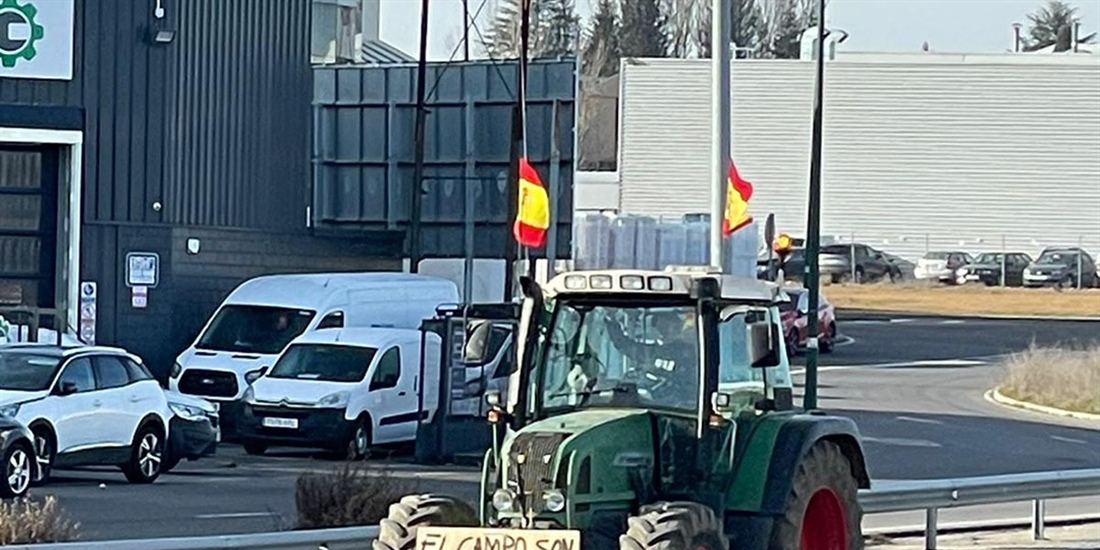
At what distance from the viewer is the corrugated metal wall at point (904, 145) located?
76.0 m

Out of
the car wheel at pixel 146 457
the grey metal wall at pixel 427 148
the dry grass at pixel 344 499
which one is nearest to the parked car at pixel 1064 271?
the grey metal wall at pixel 427 148

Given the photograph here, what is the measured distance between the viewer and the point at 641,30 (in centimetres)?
10588

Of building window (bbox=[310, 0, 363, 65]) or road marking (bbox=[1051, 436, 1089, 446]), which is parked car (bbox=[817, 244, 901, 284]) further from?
road marking (bbox=[1051, 436, 1089, 446])

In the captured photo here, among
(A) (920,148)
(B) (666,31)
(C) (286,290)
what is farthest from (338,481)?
(B) (666,31)

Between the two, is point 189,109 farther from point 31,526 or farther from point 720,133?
Answer: point 31,526

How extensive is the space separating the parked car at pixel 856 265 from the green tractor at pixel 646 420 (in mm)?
59817

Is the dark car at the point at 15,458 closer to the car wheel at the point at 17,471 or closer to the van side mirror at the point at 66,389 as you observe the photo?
the car wheel at the point at 17,471

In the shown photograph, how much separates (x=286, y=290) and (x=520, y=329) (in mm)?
19889

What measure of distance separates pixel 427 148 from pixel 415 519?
2623 cm

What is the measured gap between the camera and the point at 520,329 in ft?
38.8

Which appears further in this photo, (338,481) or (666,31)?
(666,31)

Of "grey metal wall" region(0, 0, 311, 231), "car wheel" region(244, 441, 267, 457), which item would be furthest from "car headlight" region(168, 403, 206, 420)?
"grey metal wall" region(0, 0, 311, 231)

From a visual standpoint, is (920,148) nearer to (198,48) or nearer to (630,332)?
(198,48)

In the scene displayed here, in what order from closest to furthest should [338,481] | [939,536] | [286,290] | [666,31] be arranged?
[338,481] < [939,536] < [286,290] < [666,31]
